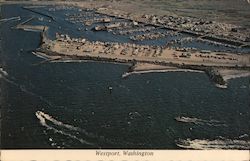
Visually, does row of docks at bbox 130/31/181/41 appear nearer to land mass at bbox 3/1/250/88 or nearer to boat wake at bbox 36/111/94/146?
A: land mass at bbox 3/1/250/88

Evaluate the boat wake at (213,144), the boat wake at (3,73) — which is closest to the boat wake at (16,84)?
the boat wake at (3,73)

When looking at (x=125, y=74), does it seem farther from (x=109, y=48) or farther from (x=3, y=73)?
(x=3, y=73)

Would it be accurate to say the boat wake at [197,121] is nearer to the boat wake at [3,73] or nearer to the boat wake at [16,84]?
the boat wake at [16,84]

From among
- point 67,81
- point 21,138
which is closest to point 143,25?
point 67,81

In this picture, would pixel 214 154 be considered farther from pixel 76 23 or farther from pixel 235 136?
pixel 76 23

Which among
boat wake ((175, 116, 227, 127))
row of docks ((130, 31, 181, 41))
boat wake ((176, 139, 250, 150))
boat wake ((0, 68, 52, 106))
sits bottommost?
boat wake ((176, 139, 250, 150))

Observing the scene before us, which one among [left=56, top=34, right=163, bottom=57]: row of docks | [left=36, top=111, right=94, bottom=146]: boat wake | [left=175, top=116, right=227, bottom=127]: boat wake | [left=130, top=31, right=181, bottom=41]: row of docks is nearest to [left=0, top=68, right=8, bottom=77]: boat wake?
[left=36, top=111, right=94, bottom=146]: boat wake

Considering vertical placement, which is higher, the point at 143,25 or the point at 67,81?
the point at 143,25
